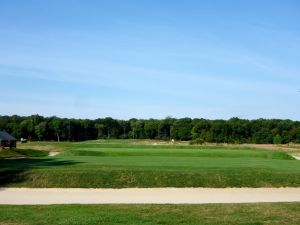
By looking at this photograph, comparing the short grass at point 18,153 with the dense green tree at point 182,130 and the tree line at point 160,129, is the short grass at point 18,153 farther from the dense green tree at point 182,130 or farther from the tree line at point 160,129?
the dense green tree at point 182,130

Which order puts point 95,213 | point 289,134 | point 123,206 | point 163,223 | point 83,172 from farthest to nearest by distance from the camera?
1. point 289,134
2. point 83,172
3. point 123,206
4. point 95,213
5. point 163,223

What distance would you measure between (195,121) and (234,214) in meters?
146

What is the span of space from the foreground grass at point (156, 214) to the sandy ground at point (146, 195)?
4.11 m

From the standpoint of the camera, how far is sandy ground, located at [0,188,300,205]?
22016 mm

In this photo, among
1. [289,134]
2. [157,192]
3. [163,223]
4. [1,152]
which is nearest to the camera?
[163,223]

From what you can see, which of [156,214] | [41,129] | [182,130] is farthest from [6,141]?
[156,214]

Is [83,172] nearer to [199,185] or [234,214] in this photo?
[199,185]

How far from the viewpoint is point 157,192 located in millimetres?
25734

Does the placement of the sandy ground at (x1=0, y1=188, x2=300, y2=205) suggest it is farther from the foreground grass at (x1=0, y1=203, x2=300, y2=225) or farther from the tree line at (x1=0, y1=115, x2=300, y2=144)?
the tree line at (x1=0, y1=115, x2=300, y2=144)

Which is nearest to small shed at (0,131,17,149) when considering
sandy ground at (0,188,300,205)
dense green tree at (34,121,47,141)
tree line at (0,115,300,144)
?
tree line at (0,115,300,144)

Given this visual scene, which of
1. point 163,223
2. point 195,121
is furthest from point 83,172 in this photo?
point 195,121

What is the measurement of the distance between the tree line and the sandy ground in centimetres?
9652

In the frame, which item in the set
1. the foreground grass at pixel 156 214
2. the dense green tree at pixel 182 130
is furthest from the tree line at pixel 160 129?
the foreground grass at pixel 156 214

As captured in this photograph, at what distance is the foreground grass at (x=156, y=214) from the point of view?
14.4m
